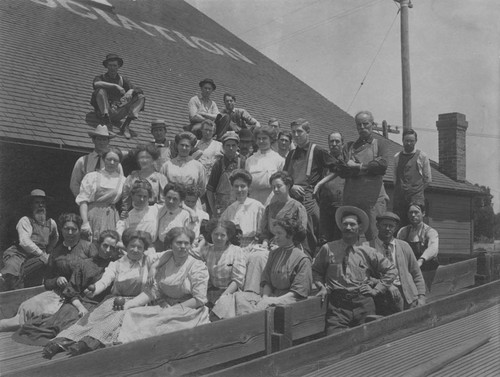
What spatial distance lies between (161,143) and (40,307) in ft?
9.74

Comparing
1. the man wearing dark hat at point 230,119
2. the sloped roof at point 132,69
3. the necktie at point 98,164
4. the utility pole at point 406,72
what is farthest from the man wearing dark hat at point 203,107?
the utility pole at point 406,72

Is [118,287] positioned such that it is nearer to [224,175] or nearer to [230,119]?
[224,175]

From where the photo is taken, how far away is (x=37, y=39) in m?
11.3

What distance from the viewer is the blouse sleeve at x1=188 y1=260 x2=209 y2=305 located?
4621mm

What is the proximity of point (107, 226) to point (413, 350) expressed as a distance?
333cm

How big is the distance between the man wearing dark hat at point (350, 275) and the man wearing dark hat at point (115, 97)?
17.1 ft

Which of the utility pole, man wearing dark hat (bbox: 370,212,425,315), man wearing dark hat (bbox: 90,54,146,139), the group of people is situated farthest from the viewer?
the utility pole

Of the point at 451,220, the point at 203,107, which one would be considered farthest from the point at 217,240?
the point at 451,220

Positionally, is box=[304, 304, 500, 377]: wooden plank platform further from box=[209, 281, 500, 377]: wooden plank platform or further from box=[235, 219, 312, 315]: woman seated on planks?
box=[235, 219, 312, 315]: woman seated on planks

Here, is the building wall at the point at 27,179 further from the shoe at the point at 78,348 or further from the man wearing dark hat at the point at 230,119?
the shoe at the point at 78,348

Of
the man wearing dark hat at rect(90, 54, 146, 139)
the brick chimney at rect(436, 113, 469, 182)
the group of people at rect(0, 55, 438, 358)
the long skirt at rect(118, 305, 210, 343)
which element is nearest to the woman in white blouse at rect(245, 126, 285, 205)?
the group of people at rect(0, 55, 438, 358)

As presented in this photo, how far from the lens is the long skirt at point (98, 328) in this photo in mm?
4246

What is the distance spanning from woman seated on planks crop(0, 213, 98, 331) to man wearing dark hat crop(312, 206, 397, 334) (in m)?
2.28

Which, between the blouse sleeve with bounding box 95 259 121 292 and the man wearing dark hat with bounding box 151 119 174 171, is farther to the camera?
the man wearing dark hat with bounding box 151 119 174 171
